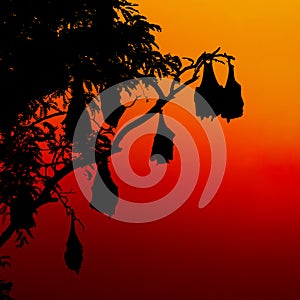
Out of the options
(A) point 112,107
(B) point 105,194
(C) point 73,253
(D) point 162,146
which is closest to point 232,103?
(D) point 162,146

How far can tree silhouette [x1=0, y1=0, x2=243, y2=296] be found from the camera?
48.7ft

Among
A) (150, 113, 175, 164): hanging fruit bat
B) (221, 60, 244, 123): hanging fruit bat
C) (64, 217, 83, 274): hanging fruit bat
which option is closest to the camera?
(221, 60, 244, 123): hanging fruit bat

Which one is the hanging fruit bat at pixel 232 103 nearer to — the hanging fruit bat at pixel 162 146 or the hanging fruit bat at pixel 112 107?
the hanging fruit bat at pixel 162 146

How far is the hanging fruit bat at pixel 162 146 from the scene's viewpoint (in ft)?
48.7

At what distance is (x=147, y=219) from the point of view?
19.7 metres

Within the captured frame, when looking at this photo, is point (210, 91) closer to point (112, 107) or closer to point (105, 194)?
point (112, 107)

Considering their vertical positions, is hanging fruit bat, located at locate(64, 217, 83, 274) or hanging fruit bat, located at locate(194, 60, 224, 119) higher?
hanging fruit bat, located at locate(194, 60, 224, 119)

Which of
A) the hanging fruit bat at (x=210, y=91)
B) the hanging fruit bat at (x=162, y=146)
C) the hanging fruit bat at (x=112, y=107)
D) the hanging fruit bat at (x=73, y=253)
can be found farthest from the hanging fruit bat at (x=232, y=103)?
the hanging fruit bat at (x=73, y=253)

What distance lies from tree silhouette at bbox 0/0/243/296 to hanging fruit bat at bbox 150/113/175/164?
0.06 feet

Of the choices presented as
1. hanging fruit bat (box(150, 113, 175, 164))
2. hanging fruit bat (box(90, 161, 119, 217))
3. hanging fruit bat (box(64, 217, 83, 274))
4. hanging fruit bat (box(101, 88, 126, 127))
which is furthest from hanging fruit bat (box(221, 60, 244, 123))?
hanging fruit bat (box(64, 217, 83, 274))

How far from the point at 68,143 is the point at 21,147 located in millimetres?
836

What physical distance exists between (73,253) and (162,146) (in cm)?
239

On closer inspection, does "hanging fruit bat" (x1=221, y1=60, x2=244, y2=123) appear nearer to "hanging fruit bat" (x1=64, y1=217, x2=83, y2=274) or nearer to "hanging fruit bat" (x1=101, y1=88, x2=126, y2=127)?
"hanging fruit bat" (x1=101, y1=88, x2=126, y2=127)

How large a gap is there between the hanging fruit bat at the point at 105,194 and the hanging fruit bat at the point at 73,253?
648 millimetres
